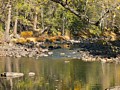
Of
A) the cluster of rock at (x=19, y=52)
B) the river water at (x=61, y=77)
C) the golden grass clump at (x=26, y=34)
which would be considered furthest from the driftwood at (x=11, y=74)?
the golden grass clump at (x=26, y=34)

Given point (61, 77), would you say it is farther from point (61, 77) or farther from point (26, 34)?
point (26, 34)

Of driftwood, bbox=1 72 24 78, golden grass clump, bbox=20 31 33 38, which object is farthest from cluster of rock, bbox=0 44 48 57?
golden grass clump, bbox=20 31 33 38

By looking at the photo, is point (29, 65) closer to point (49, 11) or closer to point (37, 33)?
point (37, 33)

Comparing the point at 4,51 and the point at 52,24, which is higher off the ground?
the point at 52,24

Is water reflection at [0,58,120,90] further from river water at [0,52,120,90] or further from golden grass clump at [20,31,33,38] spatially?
golden grass clump at [20,31,33,38]

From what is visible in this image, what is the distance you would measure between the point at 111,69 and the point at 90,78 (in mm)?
4732

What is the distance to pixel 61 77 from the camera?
827 inches

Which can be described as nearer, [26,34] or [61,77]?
[61,77]

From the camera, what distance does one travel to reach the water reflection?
18328 millimetres

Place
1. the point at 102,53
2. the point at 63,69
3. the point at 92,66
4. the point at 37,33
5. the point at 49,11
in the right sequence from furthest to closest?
the point at 49,11 < the point at 37,33 < the point at 102,53 < the point at 92,66 < the point at 63,69

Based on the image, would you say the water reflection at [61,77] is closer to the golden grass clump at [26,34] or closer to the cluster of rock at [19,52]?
the cluster of rock at [19,52]

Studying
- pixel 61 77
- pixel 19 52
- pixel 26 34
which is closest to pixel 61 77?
pixel 61 77

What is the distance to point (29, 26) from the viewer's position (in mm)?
60469

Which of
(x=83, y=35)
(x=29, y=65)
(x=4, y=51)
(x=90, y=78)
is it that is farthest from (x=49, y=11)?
(x=90, y=78)
